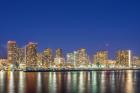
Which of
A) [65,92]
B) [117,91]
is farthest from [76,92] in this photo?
[117,91]

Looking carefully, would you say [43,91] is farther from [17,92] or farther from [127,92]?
[127,92]

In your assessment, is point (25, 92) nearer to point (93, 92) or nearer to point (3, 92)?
point (3, 92)

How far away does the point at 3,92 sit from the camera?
5888cm

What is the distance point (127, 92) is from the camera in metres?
57.5

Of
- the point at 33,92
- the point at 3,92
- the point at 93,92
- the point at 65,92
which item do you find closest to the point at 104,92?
the point at 93,92

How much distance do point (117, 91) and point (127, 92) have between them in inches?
81.0

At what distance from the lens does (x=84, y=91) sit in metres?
60.7

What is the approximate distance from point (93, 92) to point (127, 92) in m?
4.48

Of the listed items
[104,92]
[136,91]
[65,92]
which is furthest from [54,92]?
[136,91]

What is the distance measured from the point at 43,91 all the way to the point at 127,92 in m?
11.2

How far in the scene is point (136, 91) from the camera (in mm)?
59094

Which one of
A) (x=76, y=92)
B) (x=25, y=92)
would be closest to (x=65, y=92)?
(x=76, y=92)

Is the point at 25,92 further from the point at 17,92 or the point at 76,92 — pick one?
the point at 76,92

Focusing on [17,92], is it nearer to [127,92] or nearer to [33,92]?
[33,92]
